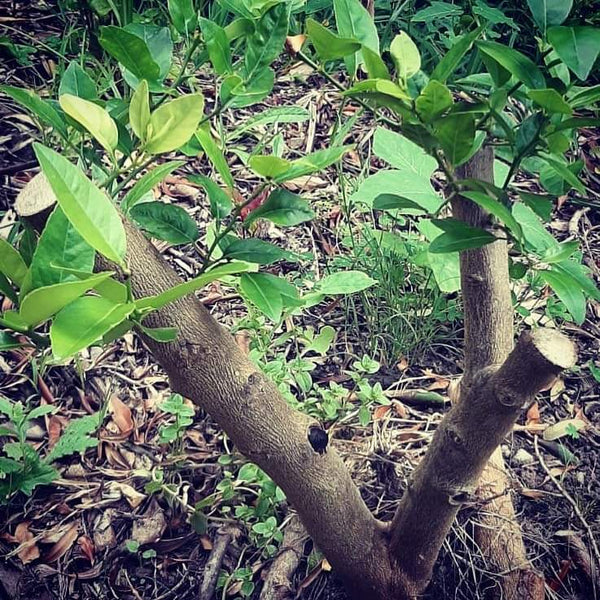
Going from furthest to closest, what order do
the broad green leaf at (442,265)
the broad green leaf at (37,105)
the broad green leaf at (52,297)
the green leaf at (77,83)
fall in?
1. the broad green leaf at (442,265)
2. the green leaf at (77,83)
3. the broad green leaf at (37,105)
4. the broad green leaf at (52,297)

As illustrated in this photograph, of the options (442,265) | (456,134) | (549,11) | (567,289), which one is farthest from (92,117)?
(442,265)

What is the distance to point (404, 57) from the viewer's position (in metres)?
0.79

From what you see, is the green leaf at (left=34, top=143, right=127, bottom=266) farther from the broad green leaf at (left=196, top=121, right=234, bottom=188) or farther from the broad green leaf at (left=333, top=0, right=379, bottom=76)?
the broad green leaf at (left=333, top=0, right=379, bottom=76)

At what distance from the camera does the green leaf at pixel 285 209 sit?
826mm

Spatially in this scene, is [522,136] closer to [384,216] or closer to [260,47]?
[260,47]

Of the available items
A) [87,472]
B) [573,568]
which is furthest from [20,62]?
[573,568]

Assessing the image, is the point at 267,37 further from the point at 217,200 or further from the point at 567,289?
the point at 567,289

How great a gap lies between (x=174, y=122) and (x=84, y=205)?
0.44 ft

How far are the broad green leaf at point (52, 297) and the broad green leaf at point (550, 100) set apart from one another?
43 cm

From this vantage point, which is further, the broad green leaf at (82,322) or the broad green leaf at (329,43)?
the broad green leaf at (329,43)

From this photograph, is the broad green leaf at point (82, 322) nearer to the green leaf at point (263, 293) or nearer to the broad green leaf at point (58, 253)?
the broad green leaf at point (58, 253)

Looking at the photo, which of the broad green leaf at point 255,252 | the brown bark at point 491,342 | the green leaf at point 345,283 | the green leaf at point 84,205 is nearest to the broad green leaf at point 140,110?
the green leaf at point 84,205

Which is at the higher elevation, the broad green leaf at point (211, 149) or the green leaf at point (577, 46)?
the green leaf at point (577, 46)

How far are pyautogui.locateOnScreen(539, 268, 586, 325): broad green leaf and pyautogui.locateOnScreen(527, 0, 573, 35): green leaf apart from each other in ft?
0.99
